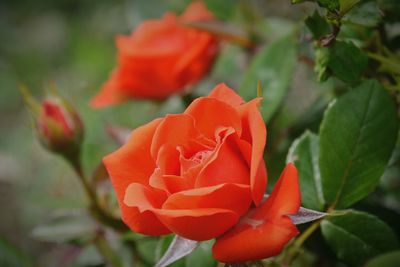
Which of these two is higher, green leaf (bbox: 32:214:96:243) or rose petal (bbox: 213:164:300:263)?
rose petal (bbox: 213:164:300:263)

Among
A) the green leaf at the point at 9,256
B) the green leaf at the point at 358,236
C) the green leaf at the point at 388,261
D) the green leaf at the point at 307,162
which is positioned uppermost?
the green leaf at the point at 388,261

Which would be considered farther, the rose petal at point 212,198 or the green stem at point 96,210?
the green stem at point 96,210

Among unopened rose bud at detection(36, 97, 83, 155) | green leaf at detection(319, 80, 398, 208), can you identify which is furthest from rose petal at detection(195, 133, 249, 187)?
unopened rose bud at detection(36, 97, 83, 155)

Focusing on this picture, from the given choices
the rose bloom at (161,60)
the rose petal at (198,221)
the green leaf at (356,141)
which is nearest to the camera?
the rose petal at (198,221)

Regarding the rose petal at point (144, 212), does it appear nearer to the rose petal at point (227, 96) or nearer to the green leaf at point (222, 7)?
the rose petal at point (227, 96)

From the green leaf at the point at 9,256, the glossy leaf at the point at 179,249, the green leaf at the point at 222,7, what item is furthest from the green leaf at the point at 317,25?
the green leaf at the point at 9,256

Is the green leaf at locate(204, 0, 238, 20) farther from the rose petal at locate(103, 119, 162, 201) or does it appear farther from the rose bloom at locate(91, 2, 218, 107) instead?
the rose petal at locate(103, 119, 162, 201)
